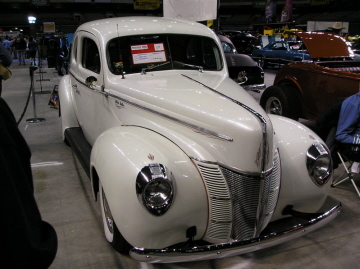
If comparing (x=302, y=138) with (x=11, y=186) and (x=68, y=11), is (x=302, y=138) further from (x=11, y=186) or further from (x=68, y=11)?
(x=68, y=11)

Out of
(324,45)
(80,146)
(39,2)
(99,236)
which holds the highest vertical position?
(39,2)

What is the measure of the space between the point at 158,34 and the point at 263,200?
81.2 inches

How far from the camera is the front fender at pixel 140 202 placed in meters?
2.28

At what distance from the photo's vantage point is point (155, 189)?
227 centimetres

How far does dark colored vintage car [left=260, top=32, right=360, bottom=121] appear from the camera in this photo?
5.46m

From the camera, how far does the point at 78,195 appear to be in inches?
152

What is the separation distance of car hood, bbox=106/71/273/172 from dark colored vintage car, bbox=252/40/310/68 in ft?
36.5

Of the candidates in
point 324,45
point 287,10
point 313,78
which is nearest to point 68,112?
point 313,78

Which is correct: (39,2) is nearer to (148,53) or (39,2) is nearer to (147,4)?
(147,4)

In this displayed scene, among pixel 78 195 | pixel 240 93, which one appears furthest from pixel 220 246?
pixel 78 195

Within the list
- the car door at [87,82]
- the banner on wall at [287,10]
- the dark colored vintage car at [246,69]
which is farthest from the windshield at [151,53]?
the banner on wall at [287,10]

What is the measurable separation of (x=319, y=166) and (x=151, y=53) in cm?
191

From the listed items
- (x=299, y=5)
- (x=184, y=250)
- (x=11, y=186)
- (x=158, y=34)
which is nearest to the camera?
(x=11, y=186)

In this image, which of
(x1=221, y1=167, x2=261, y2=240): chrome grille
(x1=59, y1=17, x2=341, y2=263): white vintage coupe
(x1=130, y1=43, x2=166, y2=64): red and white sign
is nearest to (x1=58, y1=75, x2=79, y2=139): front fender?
(x1=59, y1=17, x2=341, y2=263): white vintage coupe
